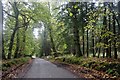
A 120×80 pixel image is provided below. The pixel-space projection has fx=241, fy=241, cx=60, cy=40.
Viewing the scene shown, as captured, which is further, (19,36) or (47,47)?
(47,47)

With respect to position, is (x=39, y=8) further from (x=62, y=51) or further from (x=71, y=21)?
(x=62, y=51)

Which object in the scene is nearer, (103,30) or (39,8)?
(103,30)

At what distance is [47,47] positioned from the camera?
205 feet

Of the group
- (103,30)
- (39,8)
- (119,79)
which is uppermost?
(39,8)

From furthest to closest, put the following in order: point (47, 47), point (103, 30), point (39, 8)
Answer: point (47, 47), point (39, 8), point (103, 30)

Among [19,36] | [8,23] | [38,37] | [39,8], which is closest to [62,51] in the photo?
[19,36]

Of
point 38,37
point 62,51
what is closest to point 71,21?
point 62,51

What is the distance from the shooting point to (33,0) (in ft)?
69.3

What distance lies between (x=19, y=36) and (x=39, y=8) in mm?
7964

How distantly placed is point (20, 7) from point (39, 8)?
2.61 meters

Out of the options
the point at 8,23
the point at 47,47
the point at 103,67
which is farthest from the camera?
→ the point at 47,47

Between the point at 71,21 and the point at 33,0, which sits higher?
the point at 33,0

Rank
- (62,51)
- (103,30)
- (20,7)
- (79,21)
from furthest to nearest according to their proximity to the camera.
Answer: (62,51) → (20,7) → (79,21) → (103,30)

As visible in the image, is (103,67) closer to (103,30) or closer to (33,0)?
(103,30)
